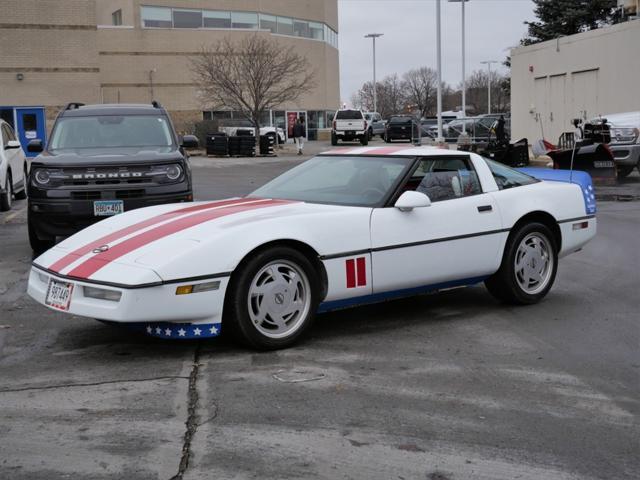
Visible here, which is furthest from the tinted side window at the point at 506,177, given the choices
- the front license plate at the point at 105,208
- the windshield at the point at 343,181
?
the front license plate at the point at 105,208

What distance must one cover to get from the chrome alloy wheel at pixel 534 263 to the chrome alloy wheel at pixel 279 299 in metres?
2.21

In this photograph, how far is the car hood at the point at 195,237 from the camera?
5.37 metres

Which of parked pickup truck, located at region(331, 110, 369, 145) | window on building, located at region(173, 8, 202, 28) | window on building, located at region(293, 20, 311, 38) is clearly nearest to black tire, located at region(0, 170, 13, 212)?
parked pickup truck, located at region(331, 110, 369, 145)

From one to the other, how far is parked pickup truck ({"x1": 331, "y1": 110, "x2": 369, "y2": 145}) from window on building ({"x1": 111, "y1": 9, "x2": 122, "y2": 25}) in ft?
60.3

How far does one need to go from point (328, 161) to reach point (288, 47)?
163ft

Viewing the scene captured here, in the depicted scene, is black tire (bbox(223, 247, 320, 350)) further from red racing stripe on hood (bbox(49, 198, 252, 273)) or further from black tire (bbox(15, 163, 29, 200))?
black tire (bbox(15, 163, 29, 200))

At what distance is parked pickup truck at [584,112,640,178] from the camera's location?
19844 millimetres

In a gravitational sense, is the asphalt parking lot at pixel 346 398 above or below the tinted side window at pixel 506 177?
below

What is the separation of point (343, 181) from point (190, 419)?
9.63 ft

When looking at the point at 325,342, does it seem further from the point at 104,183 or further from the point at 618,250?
the point at 618,250

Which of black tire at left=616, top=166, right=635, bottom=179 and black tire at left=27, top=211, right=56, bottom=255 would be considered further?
black tire at left=616, top=166, right=635, bottom=179

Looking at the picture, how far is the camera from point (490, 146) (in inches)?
858

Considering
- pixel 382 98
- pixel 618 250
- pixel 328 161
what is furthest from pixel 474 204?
pixel 382 98

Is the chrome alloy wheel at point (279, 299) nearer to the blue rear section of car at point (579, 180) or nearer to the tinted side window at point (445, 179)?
the tinted side window at point (445, 179)
